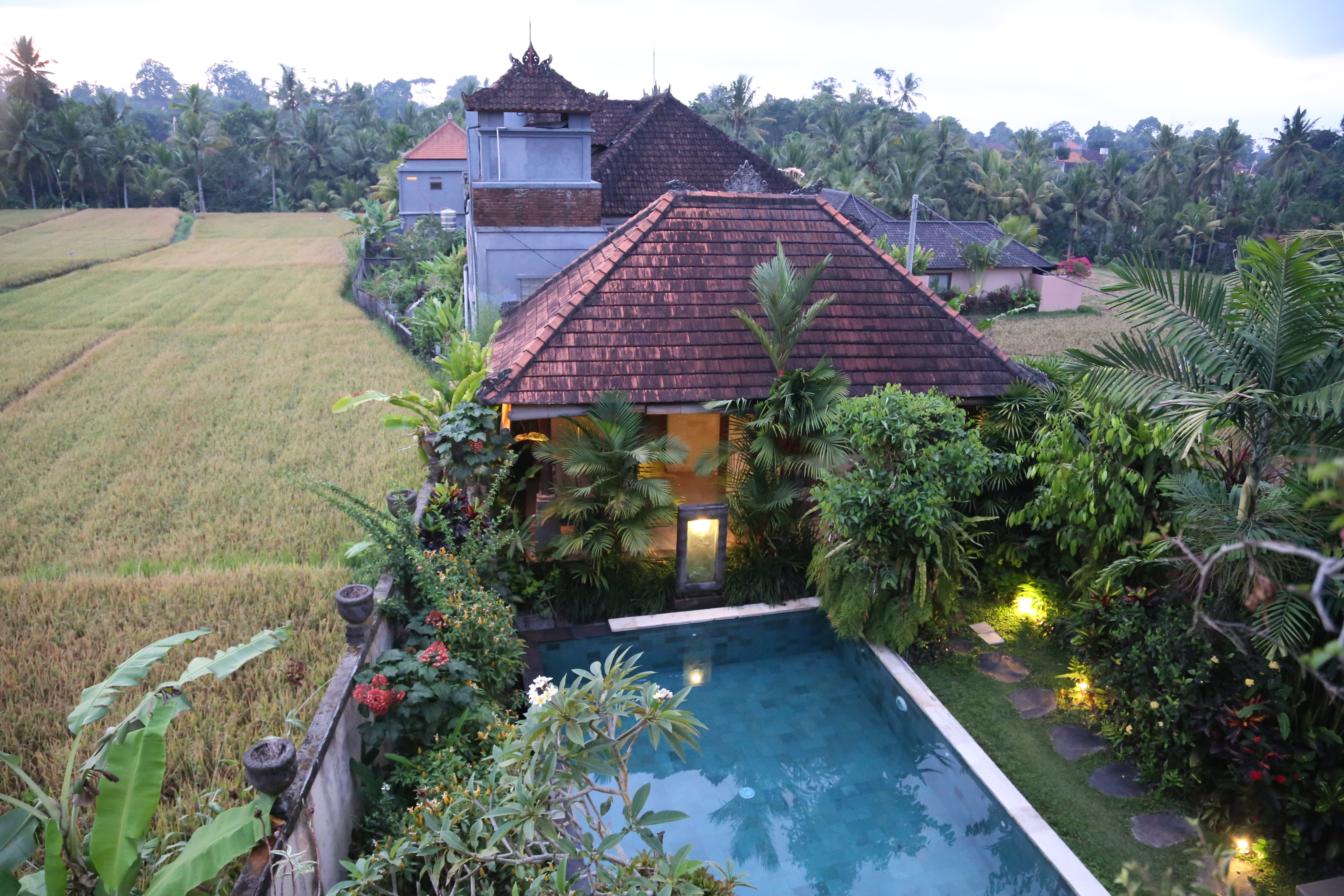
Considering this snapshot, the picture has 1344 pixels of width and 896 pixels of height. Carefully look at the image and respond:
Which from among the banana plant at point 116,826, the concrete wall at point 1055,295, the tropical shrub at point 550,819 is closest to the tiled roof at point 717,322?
the tropical shrub at point 550,819

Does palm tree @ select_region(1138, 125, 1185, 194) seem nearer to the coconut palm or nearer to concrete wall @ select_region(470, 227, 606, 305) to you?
the coconut palm

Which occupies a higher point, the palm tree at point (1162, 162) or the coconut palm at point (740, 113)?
the coconut palm at point (740, 113)

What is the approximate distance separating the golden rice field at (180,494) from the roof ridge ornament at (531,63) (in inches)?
263

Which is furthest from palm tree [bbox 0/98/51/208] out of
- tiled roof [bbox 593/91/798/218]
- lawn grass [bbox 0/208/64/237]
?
tiled roof [bbox 593/91/798/218]

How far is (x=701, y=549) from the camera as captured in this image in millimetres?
9242

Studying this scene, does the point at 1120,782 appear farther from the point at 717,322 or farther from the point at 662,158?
the point at 662,158

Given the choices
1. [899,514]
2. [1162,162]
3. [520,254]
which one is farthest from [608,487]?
[1162,162]

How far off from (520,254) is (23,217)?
141ft

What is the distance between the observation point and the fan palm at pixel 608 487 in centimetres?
861

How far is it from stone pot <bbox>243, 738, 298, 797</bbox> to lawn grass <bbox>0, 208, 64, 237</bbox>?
4331 centimetres

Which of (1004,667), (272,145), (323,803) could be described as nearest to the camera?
(323,803)

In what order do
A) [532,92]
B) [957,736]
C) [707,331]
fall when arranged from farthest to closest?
[532,92] → [707,331] → [957,736]

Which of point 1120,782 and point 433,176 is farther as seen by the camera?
point 433,176

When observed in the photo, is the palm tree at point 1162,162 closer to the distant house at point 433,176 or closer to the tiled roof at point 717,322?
the distant house at point 433,176
